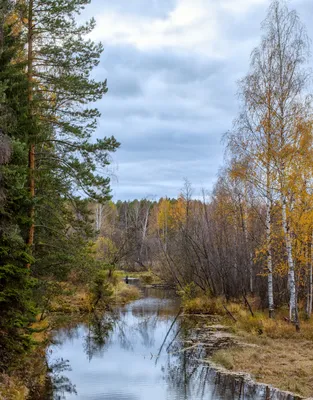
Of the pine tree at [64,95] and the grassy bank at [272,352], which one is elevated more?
the pine tree at [64,95]

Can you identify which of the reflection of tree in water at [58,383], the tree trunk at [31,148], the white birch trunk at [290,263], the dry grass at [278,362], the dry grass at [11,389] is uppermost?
the tree trunk at [31,148]

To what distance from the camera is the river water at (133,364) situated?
398 inches

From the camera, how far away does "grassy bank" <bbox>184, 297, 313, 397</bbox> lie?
10.2 m

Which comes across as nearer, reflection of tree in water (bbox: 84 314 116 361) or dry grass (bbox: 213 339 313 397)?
dry grass (bbox: 213 339 313 397)

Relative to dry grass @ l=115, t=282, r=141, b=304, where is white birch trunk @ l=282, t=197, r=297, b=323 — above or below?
above

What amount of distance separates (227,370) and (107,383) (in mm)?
3363

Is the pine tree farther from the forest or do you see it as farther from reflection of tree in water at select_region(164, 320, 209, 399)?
reflection of tree in water at select_region(164, 320, 209, 399)

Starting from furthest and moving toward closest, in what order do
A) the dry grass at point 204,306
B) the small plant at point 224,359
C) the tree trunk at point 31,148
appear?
the dry grass at point 204,306 < the small plant at point 224,359 < the tree trunk at point 31,148

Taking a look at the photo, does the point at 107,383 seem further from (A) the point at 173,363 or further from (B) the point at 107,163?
(B) the point at 107,163

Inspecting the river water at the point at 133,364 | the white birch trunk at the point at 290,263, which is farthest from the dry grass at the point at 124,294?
the white birch trunk at the point at 290,263

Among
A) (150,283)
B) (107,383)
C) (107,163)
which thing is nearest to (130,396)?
(107,383)

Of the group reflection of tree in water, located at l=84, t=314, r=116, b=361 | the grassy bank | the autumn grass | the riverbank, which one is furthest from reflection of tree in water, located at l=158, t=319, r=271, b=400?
the autumn grass

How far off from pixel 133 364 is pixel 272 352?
14.3ft

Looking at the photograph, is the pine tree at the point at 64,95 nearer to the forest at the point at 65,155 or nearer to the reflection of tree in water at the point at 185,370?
the forest at the point at 65,155
